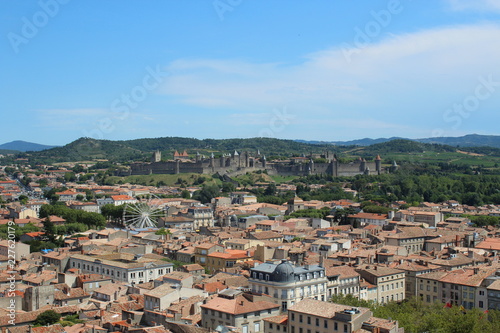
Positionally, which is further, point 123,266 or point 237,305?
point 123,266

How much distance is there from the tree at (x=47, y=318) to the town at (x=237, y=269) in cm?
4

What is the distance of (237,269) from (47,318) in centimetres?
1212

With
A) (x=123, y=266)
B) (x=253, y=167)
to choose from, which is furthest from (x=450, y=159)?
(x=123, y=266)

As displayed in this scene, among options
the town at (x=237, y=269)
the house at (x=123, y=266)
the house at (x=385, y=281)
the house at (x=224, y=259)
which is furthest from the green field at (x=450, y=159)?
the house at (x=123, y=266)

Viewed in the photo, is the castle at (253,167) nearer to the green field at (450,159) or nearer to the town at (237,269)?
the green field at (450,159)

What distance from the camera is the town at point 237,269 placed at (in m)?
24.3

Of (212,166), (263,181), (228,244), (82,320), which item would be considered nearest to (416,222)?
(228,244)

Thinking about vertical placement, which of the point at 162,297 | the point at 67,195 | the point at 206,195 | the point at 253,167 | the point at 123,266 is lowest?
the point at 67,195

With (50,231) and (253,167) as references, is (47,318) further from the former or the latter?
(253,167)

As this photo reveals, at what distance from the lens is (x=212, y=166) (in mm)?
124000

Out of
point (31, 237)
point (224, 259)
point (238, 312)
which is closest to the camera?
point (238, 312)

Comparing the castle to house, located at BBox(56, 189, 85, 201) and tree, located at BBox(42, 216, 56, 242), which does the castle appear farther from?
tree, located at BBox(42, 216, 56, 242)

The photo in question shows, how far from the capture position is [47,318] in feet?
85.1

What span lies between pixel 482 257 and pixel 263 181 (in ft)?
240
